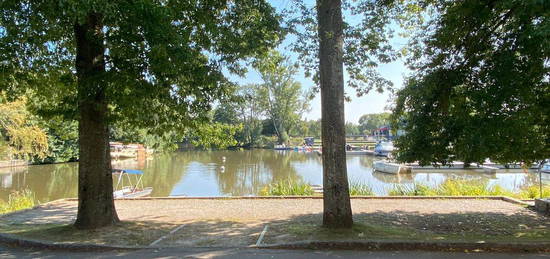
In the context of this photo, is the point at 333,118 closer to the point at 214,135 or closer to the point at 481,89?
the point at 481,89

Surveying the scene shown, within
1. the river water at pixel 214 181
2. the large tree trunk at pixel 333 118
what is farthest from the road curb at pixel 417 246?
the river water at pixel 214 181

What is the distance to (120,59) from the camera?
6488 mm

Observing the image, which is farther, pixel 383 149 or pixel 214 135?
pixel 383 149

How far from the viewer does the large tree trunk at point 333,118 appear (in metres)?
6.85

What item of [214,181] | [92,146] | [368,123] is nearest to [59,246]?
[92,146]

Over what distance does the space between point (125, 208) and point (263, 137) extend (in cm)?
6912

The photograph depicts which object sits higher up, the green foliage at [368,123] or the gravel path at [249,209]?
the green foliage at [368,123]

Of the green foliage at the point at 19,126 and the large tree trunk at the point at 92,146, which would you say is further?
the green foliage at the point at 19,126

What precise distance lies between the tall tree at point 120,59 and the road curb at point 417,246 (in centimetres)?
343

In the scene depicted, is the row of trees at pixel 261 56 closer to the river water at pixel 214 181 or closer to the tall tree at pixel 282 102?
the river water at pixel 214 181

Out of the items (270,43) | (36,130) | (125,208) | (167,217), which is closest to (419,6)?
(270,43)

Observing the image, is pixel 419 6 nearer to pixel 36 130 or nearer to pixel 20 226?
pixel 20 226

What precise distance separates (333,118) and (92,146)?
4865 millimetres

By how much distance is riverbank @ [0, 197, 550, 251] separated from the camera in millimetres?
6691
